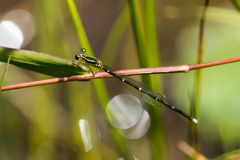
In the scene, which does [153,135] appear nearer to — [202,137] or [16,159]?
[202,137]

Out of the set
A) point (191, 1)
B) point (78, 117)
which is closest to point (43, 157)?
point (78, 117)

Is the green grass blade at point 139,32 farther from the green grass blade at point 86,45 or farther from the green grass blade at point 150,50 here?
the green grass blade at point 86,45

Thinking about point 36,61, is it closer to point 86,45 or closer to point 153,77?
point 86,45

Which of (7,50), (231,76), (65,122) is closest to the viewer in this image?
(7,50)

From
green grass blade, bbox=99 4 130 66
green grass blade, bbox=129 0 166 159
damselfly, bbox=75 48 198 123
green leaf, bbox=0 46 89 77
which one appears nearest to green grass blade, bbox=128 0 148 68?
green grass blade, bbox=129 0 166 159

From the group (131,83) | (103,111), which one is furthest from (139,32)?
(131,83)

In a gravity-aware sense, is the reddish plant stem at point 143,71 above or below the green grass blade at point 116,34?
below

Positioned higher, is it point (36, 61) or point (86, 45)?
point (86, 45)

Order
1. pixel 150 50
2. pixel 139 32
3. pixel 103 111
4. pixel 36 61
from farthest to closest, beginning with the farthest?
→ pixel 103 111
pixel 150 50
pixel 139 32
pixel 36 61

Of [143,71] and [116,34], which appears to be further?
[116,34]

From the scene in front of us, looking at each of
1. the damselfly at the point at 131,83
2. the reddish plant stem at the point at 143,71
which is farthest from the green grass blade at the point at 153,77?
the reddish plant stem at the point at 143,71

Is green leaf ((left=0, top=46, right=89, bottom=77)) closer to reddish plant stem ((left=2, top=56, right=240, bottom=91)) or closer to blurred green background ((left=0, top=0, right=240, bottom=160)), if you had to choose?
reddish plant stem ((left=2, top=56, right=240, bottom=91))
